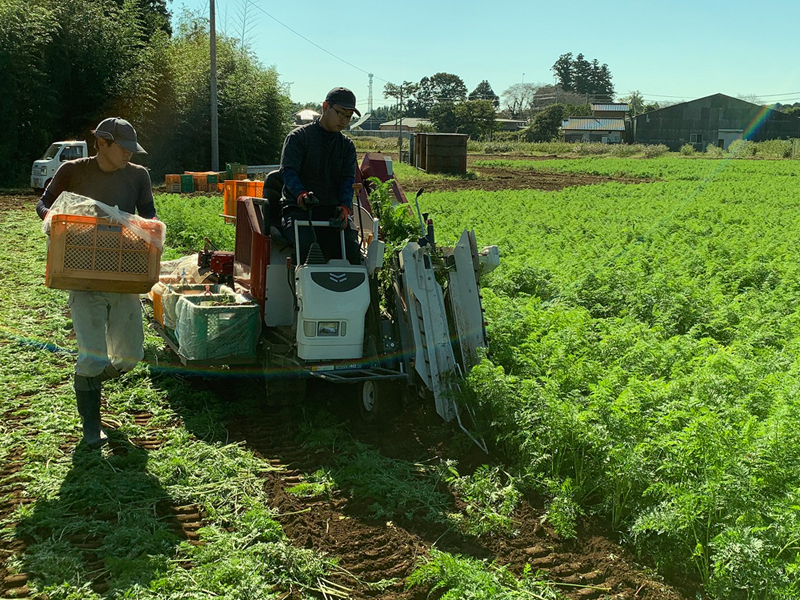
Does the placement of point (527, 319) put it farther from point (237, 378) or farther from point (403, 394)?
point (237, 378)

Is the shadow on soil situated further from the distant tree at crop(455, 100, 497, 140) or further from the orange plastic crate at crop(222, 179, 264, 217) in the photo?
the distant tree at crop(455, 100, 497, 140)

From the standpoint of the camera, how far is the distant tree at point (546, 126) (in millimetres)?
86081

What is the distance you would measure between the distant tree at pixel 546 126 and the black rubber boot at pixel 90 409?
84.2 m

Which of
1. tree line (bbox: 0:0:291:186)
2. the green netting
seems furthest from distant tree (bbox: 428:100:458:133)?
the green netting

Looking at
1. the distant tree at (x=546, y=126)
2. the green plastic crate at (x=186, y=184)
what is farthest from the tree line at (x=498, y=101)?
Result: the green plastic crate at (x=186, y=184)

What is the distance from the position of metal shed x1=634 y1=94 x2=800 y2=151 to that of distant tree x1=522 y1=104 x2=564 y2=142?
8566mm

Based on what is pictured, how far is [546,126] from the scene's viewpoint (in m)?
86.5

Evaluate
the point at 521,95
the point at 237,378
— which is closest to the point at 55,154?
the point at 237,378

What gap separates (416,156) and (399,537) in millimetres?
36475

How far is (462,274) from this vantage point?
6523 millimetres

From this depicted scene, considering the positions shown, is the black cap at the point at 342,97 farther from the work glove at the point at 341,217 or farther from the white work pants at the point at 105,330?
the white work pants at the point at 105,330

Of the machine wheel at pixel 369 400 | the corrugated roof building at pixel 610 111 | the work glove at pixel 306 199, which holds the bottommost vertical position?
the machine wheel at pixel 369 400

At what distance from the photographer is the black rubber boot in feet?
17.6

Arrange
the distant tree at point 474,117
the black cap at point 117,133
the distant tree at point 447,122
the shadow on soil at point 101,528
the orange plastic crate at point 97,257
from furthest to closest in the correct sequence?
the distant tree at point 447,122
the distant tree at point 474,117
the black cap at point 117,133
the orange plastic crate at point 97,257
the shadow on soil at point 101,528
